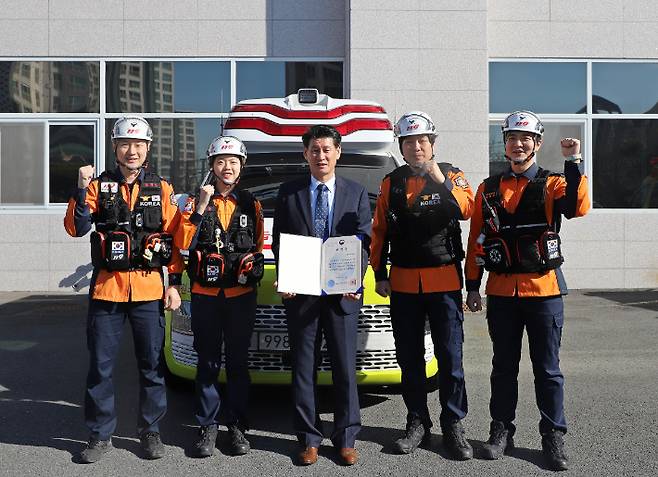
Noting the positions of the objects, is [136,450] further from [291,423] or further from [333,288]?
[333,288]

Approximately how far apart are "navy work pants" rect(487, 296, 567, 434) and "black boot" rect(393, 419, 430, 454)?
1.51ft

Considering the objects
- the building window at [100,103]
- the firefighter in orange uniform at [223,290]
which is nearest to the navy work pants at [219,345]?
the firefighter in orange uniform at [223,290]

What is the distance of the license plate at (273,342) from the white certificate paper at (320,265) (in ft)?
2.23

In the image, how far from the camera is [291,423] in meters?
5.22

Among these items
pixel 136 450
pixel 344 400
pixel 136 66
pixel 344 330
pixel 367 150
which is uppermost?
pixel 136 66

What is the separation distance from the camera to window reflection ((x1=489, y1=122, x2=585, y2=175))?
40.4 feet

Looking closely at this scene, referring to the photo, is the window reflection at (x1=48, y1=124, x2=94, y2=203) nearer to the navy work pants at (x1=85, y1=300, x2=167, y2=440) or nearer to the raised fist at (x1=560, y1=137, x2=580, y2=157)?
the navy work pants at (x1=85, y1=300, x2=167, y2=440)

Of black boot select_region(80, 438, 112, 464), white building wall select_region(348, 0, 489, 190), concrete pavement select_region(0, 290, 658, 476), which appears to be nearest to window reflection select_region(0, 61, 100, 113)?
white building wall select_region(348, 0, 489, 190)

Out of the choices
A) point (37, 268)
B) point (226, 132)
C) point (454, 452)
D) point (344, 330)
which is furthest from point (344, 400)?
point (37, 268)

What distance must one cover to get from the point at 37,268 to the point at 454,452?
32.3 ft

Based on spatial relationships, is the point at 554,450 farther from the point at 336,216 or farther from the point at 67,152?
the point at 67,152

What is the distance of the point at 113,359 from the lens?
4.57 meters

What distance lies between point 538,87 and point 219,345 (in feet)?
32.4

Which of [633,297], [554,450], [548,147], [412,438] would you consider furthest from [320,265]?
[548,147]
